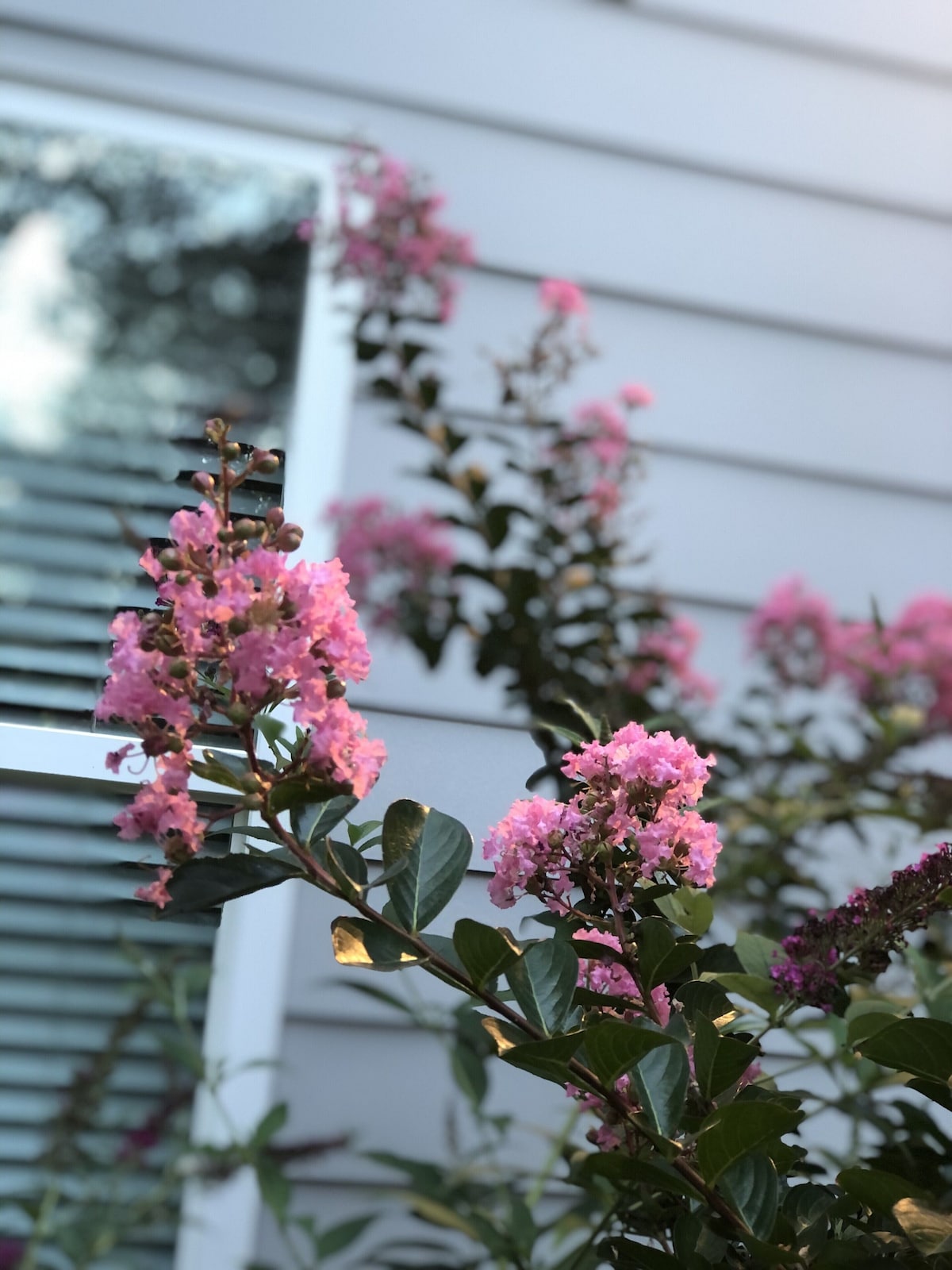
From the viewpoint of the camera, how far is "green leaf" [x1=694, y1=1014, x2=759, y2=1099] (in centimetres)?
47

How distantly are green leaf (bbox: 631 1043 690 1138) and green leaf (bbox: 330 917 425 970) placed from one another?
0.33 ft

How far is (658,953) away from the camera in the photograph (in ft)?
1.62

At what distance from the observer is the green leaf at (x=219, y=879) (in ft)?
1.44

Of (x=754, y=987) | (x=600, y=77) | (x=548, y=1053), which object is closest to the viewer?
(x=548, y=1053)

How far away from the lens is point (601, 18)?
1663 millimetres

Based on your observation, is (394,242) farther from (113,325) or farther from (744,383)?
→ (744,383)

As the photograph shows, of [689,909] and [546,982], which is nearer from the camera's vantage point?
[546,982]

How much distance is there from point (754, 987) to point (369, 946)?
0.72 feet

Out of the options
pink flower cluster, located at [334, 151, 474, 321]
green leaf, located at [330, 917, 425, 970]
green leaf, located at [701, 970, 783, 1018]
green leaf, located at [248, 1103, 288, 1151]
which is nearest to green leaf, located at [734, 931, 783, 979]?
green leaf, located at [701, 970, 783, 1018]

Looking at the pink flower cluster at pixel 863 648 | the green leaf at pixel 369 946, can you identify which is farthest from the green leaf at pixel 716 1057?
the pink flower cluster at pixel 863 648

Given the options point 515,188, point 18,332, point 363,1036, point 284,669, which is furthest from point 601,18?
point 284,669

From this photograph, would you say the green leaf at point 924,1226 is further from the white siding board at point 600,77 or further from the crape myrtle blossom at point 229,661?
the white siding board at point 600,77

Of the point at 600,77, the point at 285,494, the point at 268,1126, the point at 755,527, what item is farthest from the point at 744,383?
the point at 268,1126

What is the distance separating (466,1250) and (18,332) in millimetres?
1207
